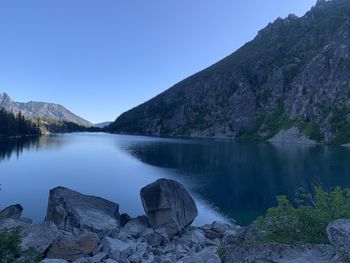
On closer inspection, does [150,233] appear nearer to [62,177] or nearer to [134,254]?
[134,254]

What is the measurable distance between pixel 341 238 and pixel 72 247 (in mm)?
22383

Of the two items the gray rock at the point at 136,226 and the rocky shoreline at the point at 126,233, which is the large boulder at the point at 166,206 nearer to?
the rocky shoreline at the point at 126,233

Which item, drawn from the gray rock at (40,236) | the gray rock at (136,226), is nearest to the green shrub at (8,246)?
the gray rock at (40,236)

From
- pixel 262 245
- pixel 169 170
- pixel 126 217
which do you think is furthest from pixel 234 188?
pixel 262 245

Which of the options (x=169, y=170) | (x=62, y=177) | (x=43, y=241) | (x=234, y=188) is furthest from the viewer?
(x=169, y=170)

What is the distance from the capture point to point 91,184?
7419cm

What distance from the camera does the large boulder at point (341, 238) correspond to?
33.3ft

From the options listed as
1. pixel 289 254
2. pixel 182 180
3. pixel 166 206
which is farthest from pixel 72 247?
pixel 182 180

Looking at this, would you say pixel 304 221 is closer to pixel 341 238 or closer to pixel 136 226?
pixel 341 238

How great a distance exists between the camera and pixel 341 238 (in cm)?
1042

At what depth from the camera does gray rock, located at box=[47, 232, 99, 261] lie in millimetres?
27266

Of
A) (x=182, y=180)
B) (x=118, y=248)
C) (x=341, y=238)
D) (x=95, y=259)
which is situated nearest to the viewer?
(x=341, y=238)

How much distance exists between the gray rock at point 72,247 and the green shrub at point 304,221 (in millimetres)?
13407

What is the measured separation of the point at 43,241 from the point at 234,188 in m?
48.7
